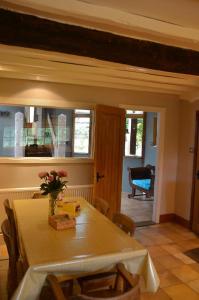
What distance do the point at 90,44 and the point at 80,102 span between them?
2.10 metres

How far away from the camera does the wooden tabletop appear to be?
1995 millimetres

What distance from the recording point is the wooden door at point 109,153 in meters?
4.22

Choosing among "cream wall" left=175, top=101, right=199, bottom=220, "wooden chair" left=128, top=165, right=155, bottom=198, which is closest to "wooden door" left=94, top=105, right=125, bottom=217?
"cream wall" left=175, top=101, right=199, bottom=220

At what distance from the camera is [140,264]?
2135mm

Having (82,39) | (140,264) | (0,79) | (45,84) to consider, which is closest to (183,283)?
(140,264)

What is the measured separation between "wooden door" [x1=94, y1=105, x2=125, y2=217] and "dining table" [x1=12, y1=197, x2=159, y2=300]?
1652 millimetres

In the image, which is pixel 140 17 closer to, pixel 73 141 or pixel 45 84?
pixel 45 84

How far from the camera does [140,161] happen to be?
748 centimetres

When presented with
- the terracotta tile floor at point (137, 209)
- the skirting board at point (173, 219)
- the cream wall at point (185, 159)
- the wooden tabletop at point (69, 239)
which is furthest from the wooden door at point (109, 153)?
the wooden tabletop at point (69, 239)

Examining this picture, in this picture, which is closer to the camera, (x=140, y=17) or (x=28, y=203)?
(x=140, y=17)

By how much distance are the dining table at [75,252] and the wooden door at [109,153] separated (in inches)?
65.0

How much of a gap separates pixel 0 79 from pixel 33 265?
2833mm

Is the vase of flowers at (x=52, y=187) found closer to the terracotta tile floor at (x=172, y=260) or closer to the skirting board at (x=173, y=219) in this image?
the terracotta tile floor at (x=172, y=260)

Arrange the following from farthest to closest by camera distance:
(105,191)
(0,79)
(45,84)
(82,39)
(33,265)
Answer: (105,191)
(45,84)
(0,79)
(82,39)
(33,265)
